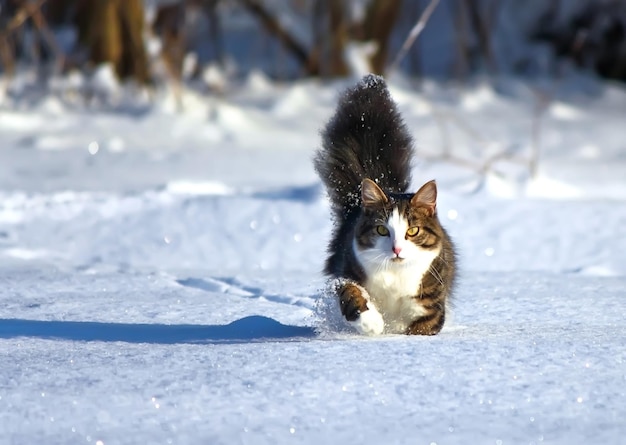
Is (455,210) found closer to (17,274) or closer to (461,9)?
(17,274)

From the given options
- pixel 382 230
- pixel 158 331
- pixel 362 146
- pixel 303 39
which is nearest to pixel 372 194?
pixel 382 230

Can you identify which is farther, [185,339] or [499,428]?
[185,339]

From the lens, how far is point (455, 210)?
245 inches

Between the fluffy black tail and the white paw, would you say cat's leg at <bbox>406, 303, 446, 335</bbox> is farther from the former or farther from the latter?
the fluffy black tail

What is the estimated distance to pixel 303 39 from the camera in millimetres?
13922

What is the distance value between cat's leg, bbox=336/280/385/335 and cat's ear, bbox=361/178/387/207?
281 millimetres

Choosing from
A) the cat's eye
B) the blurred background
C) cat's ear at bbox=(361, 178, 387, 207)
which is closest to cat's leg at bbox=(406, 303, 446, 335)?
the cat's eye

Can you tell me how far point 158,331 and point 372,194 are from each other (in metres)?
0.83

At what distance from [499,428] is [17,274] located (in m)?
2.88

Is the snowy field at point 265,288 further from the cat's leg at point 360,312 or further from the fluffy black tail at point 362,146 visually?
the fluffy black tail at point 362,146

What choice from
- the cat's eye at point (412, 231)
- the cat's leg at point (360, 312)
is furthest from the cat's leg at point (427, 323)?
the cat's eye at point (412, 231)

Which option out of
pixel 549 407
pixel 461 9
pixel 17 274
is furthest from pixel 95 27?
pixel 549 407

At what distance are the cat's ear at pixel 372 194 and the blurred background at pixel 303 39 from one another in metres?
5.65

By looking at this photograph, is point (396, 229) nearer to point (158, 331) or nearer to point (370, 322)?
point (370, 322)
